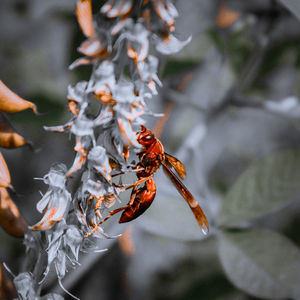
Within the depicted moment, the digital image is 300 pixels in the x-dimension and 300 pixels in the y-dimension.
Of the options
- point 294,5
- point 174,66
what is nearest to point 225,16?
point 174,66

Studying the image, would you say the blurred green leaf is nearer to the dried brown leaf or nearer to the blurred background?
the blurred background

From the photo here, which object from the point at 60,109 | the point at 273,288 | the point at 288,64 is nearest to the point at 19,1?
the point at 60,109

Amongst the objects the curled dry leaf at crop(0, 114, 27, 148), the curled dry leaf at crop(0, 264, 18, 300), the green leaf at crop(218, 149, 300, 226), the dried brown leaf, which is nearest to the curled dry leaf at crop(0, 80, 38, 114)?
the curled dry leaf at crop(0, 114, 27, 148)

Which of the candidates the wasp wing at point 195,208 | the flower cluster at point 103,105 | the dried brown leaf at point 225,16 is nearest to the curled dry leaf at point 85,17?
the flower cluster at point 103,105

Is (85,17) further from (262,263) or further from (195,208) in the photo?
(262,263)

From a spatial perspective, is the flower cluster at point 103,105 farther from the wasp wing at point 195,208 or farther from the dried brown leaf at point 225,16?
the dried brown leaf at point 225,16

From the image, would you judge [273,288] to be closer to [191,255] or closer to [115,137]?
[115,137]

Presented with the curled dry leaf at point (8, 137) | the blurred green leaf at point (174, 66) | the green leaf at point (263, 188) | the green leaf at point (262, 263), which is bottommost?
the green leaf at point (262, 263)
